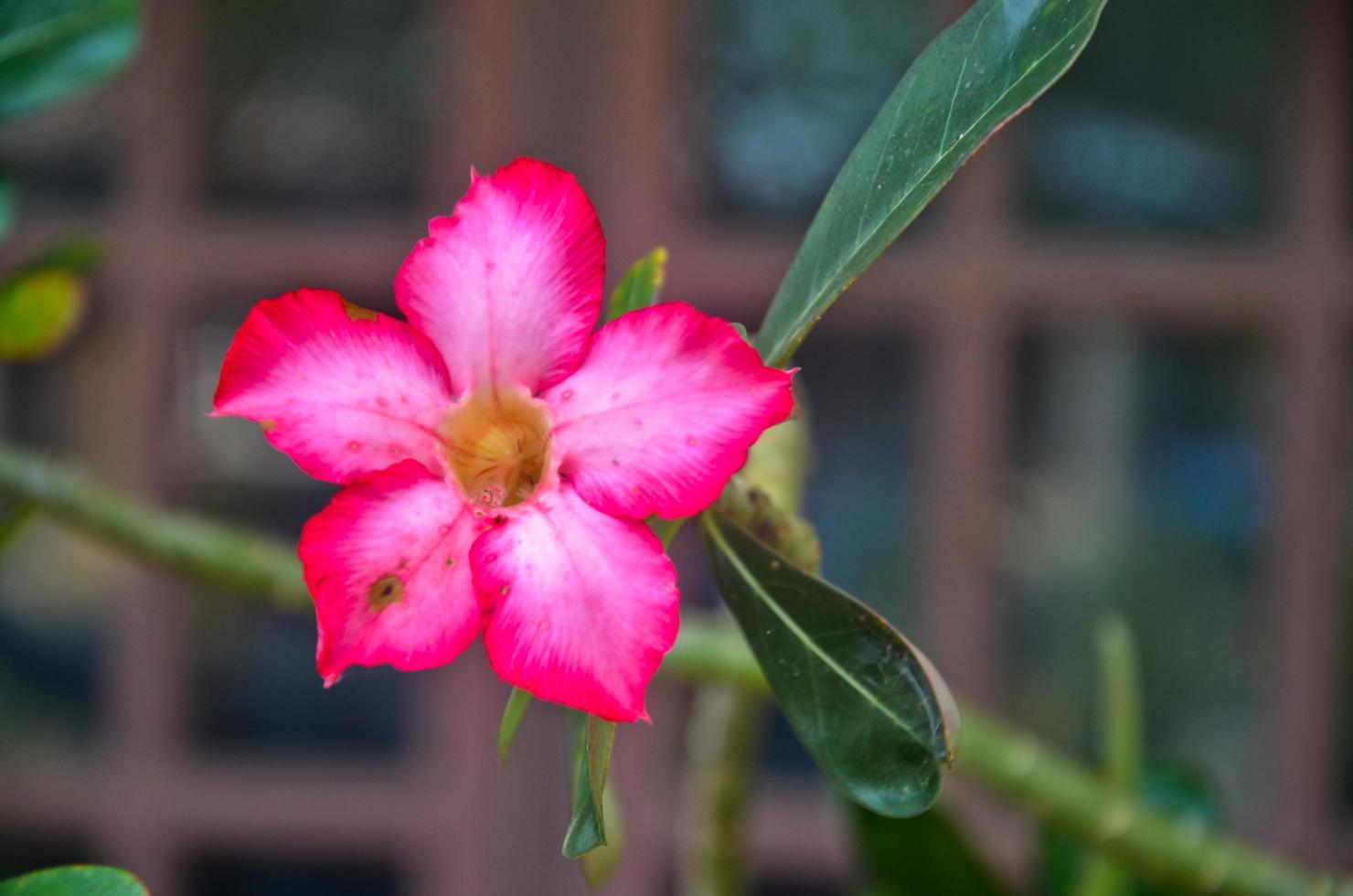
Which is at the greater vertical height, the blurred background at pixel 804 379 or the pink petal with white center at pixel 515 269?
the pink petal with white center at pixel 515 269

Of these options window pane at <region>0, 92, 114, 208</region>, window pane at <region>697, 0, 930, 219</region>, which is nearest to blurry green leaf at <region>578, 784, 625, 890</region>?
window pane at <region>697, 0, 930, 219</region>

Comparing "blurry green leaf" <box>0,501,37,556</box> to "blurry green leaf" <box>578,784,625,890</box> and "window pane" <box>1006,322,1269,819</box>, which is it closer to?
"blurry green leaf" <box>578,784,625,890</box>

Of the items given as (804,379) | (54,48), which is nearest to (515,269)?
(54,48)

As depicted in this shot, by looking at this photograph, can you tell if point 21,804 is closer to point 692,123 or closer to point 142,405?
point 142,405

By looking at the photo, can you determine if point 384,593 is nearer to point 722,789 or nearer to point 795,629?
point 795,629

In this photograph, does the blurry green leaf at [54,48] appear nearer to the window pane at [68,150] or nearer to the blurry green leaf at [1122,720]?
the blurry green leaf at [1122,720]

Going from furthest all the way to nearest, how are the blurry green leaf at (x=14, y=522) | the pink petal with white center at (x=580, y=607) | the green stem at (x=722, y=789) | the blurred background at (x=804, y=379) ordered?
the blurred background at (x=804, y=379) → the green stem at (x=722, y=789) → the blurry green leaf at (x=14, y=522) → the pink petal with white center at (x=580, y=607)

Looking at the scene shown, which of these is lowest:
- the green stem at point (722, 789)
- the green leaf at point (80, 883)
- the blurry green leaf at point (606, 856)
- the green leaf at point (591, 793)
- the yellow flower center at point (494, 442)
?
the green stem at point (722, 789)

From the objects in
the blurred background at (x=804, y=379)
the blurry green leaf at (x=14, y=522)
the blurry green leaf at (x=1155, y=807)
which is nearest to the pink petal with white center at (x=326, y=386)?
the blurry green leaf at (x=14, y=522)
